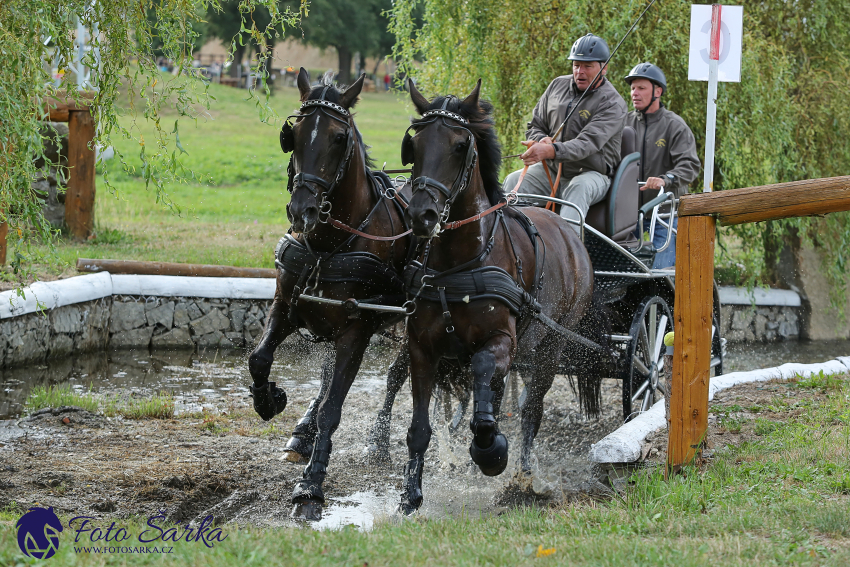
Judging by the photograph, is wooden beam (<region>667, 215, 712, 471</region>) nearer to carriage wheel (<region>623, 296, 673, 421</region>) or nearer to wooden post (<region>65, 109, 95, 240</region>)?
carriage wheel (<region>623, 296, 673, 421</region>)

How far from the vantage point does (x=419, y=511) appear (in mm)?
5070

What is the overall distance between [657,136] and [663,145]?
91mm

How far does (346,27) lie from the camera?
42438 millimetres

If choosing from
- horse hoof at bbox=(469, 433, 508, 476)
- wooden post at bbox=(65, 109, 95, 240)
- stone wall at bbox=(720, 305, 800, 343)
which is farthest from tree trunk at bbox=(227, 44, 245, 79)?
horse hoof at bbox=(469, 433, 508, 476)

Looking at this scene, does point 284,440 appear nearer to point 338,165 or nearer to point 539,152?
point 338,165

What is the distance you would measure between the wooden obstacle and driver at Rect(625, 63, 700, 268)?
97.1 inches

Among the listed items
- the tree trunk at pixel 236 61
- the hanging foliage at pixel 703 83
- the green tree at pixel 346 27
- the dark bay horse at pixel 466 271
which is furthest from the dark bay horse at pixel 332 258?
the tree trunk at pixel 236 61

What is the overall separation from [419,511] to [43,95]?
3.05m

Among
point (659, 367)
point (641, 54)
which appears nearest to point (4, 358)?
point (659, 367)

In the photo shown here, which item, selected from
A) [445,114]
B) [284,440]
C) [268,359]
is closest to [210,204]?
[284,440]

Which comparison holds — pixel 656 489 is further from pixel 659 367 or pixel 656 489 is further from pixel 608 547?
pixel 659 367

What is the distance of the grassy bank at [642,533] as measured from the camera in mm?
3359

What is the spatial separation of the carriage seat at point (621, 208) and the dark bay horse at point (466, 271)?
1.50m

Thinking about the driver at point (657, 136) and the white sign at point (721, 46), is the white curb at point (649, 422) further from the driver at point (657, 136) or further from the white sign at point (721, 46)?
the white sign at point (721, 46)
